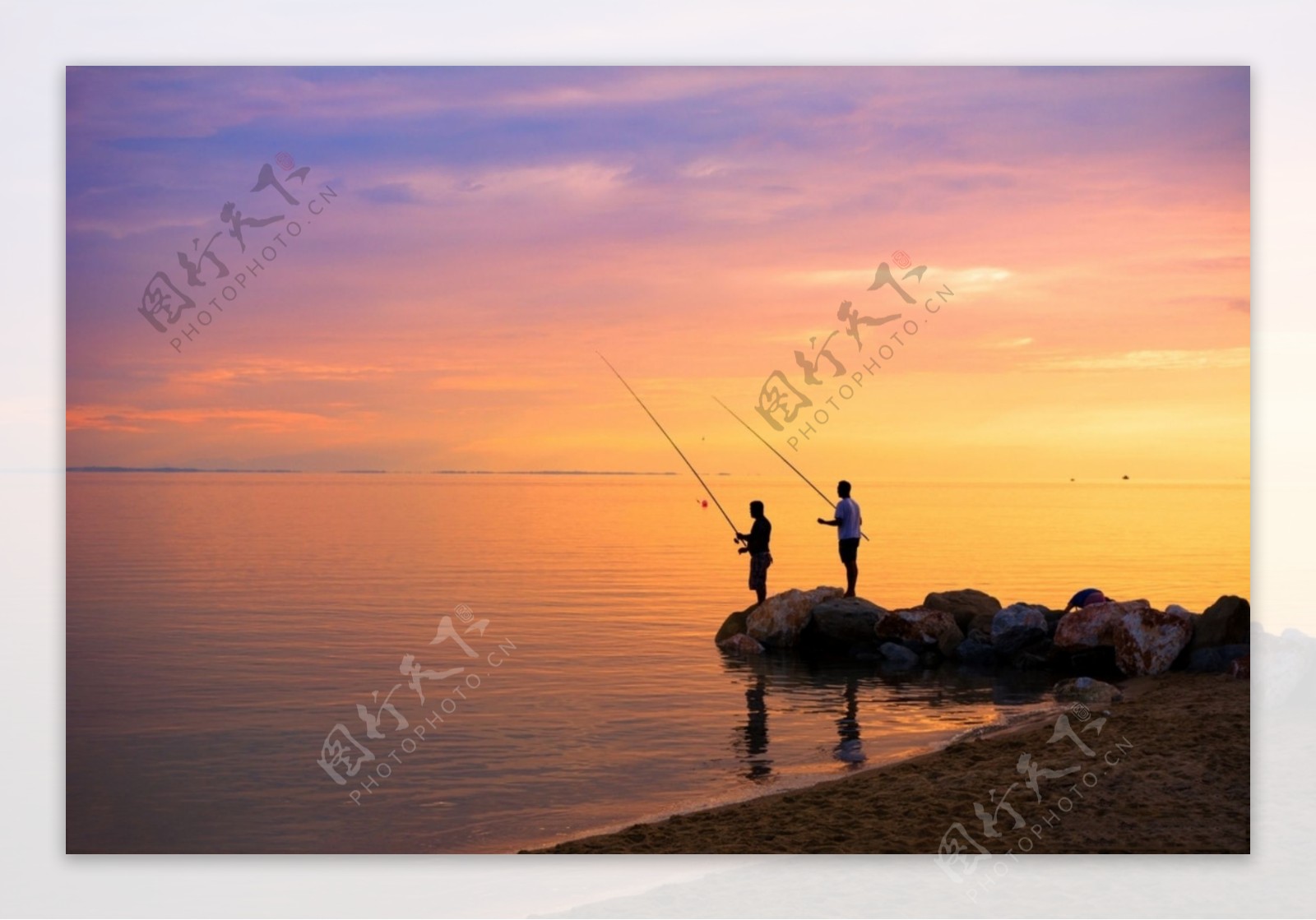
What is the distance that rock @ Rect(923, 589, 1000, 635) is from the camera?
1198cm

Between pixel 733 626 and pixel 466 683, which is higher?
pixel 733 626

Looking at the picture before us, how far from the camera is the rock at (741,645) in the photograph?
39.5 ft

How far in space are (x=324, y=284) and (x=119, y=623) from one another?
485cm

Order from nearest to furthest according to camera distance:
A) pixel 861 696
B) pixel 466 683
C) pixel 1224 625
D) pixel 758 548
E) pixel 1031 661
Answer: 1. pixel 1224 625
2. pixel 861 696
3. pixel 466 683
4. pixel 1031 661
5. pixel 758 548

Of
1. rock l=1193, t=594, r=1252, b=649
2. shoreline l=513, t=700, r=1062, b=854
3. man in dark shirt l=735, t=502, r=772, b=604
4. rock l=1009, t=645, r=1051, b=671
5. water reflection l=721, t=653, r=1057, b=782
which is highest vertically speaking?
man in dark shirt l=735, t=502, r=772, b=604

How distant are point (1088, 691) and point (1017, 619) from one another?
1999 millimetres

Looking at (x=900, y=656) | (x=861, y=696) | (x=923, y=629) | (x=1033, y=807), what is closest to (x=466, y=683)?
(x=861, y=696)

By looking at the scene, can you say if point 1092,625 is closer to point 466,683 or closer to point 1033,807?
point 1033,807

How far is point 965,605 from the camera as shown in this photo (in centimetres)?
1223

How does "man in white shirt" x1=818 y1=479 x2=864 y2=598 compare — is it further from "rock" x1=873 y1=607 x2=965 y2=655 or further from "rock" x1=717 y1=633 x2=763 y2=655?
"rock" x1=717 y1=633 x2=763 y2=655

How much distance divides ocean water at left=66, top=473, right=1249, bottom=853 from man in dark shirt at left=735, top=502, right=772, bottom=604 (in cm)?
78

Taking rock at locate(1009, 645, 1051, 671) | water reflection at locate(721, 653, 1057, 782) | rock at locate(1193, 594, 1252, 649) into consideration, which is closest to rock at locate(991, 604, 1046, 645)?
rock at locate(1009, 645, 1051, 671)

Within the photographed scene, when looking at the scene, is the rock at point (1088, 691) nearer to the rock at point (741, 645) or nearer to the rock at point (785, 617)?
the rock at point (785, 617)

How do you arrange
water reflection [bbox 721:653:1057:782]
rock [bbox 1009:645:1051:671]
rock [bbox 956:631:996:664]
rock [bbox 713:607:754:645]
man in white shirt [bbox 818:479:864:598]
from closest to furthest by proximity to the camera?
1. water reflection [bbox 721:653:1057:782]
2. rock [bbox 1009:645:1051:671]
3. rock [bbox 956:631:996:664]
4. man in white shirt [bbox 818:479:864:598]
5. rock [bbox 713:607:754:645]
